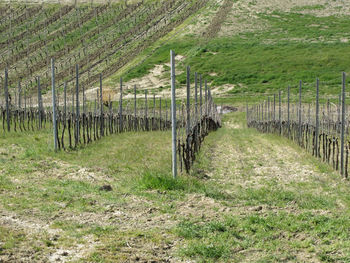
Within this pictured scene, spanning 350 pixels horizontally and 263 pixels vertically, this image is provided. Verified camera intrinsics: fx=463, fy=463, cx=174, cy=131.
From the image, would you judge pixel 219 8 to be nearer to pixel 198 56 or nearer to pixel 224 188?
pixel 198 56

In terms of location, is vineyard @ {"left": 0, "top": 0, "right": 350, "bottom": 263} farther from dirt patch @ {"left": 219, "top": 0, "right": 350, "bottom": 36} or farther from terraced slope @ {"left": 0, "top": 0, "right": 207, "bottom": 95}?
dirt patch @ {"left": 219, "top": 0, "right": 350, "bottom": 36}

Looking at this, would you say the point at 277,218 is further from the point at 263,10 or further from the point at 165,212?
the point at 263,10

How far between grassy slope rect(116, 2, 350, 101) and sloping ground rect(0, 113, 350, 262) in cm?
3082

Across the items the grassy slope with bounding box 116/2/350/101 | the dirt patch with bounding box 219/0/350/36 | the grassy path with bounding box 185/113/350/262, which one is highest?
the dirt patch with bounding box 219/0/350/36

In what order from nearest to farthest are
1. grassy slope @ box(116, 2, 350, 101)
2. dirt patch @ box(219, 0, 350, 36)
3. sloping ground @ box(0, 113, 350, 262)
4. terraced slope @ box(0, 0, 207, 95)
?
sloping ground @ box(0, 113, 350, 262) < grassy slope @ box(116, 2, 350, 101) < terraced slope @ box(0, 0, 207, 95) < dirt patch @ box(219, 0, 350, 36)

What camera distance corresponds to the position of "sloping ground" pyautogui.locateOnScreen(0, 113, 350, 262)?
15.2 ft

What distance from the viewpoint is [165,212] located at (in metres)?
6.01

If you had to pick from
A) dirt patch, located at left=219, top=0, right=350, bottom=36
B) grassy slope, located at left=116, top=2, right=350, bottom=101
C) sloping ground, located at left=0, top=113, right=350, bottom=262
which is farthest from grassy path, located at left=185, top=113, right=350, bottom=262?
dirt patch, located at left=219, top=0, right=350, bottom=36

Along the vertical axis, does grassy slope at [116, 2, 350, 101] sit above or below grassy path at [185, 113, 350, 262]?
above

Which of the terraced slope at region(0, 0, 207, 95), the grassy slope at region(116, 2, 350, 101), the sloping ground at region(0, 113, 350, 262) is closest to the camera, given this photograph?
the sloping ground at region(0, 113, 350, 262)

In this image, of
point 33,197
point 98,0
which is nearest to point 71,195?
point 33,197

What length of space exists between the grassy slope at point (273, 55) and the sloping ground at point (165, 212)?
30824 mm

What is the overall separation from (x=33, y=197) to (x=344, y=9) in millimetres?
64452

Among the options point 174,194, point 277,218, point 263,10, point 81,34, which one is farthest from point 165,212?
point 263,10
